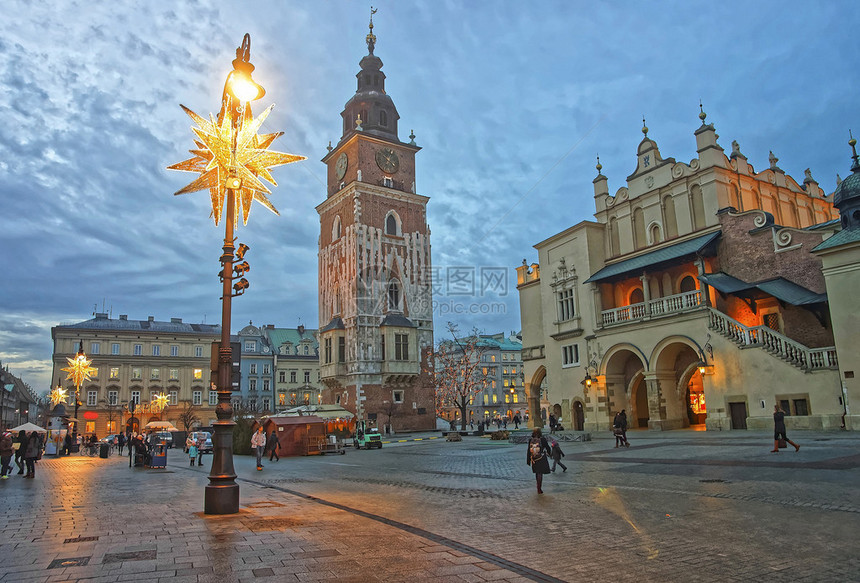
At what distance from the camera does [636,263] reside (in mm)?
33844

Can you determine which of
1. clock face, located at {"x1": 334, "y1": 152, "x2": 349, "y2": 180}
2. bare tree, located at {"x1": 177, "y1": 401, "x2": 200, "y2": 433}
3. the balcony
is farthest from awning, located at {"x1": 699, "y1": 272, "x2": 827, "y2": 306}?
bare tree, located at {"x1": 177, "y1": 401, "x2": 200, "y2": 433}

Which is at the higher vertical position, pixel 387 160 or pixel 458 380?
pixel 387 160

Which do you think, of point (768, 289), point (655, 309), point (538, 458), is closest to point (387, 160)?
point (655, 309)

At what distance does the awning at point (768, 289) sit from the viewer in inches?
1035

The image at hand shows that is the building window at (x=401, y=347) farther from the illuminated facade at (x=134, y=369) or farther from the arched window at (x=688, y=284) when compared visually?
the illuminated facade at (x=134, y=369)

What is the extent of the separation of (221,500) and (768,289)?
2561 cm

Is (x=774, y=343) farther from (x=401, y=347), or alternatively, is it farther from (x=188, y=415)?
(x=188, y=415)

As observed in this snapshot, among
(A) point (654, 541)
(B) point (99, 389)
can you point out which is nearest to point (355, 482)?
(A) point (654, 541)

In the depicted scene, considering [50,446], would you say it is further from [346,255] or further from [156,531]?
[156,531]

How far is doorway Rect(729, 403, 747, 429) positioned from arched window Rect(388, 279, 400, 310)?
3492 cm

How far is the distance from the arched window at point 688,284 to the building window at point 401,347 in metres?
29.1

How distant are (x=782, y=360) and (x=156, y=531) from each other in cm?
2552

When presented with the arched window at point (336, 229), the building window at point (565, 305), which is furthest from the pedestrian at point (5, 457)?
the arched window at point (336, 229)

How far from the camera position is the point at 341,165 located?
2419 inches
